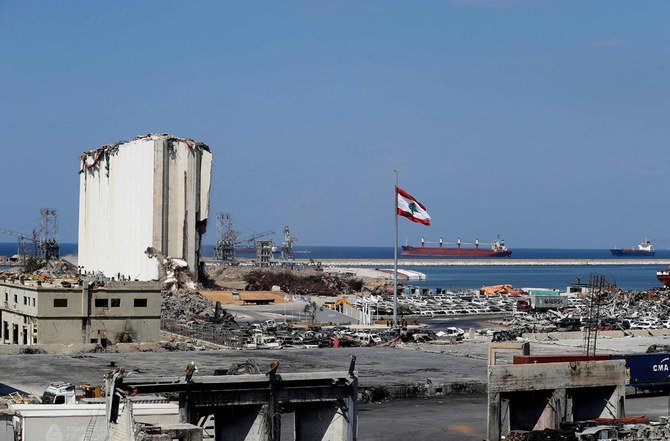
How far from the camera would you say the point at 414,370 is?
179 ft

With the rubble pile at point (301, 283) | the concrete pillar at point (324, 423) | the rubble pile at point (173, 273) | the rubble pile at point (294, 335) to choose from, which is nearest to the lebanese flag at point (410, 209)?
the rubble pile at point (294, 335)

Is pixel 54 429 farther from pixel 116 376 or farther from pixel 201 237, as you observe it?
pixel 201 237

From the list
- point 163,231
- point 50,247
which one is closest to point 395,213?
point 163,231

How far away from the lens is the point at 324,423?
30.9m

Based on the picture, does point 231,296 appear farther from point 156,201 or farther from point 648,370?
point 648,370

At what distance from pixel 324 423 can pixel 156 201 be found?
87.6 m

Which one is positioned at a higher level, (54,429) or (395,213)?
(395,213)

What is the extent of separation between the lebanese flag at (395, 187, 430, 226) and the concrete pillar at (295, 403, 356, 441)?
4948 centimetres

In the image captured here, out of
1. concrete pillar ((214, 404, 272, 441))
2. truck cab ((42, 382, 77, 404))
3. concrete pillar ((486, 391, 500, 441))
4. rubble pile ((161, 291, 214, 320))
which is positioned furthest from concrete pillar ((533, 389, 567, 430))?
rubble pile ((161, 291, 214, 320))

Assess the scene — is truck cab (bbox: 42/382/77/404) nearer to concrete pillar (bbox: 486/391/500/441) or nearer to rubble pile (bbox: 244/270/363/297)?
concrete pillar (bbox: 486/391/500/441)

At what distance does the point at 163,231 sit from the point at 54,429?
87.9 metres

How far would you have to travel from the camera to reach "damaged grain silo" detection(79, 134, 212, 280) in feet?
383

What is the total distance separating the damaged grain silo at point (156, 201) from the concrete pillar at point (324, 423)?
278 feet

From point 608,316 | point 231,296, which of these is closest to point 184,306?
point 231,296
